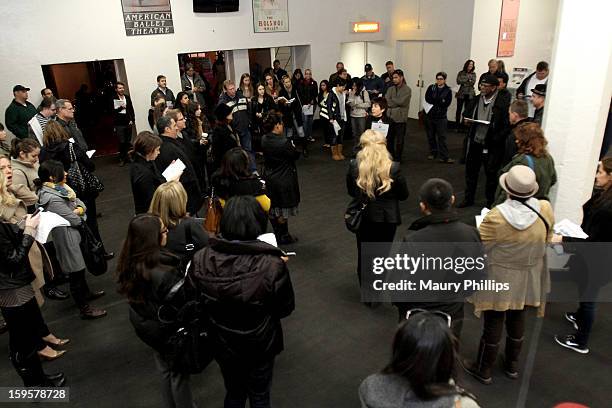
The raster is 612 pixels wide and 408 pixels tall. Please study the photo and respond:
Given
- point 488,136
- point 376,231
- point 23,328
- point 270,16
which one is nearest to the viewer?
point 23,328

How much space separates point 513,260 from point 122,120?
27.4 ft

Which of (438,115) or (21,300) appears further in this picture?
(438,115)

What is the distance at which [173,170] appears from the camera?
4.51 meters

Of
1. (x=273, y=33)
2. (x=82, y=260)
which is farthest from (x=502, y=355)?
(x=273, y=33)

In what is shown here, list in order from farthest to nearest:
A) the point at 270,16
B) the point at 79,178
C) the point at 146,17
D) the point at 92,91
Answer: the point at 92,91 → the point at 270,16 → the point at 146,17 → the point at 79,178

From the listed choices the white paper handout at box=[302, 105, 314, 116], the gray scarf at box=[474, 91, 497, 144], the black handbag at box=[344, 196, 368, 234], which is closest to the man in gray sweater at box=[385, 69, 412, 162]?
the white paper handout at box=[302, 105, 314, 116]

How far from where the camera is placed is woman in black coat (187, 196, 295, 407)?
7.57 feet

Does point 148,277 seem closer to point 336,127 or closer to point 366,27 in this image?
point 336,127

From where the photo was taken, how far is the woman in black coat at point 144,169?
432cm

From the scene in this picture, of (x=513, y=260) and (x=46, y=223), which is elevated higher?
(x=46, y=223)

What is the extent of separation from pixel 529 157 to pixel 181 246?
121 inches

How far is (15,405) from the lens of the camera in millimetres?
3379

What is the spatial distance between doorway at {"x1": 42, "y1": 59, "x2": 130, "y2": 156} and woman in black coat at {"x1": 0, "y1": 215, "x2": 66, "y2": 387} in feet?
25.5

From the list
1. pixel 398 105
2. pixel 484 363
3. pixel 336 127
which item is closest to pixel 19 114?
pixel 336 127
